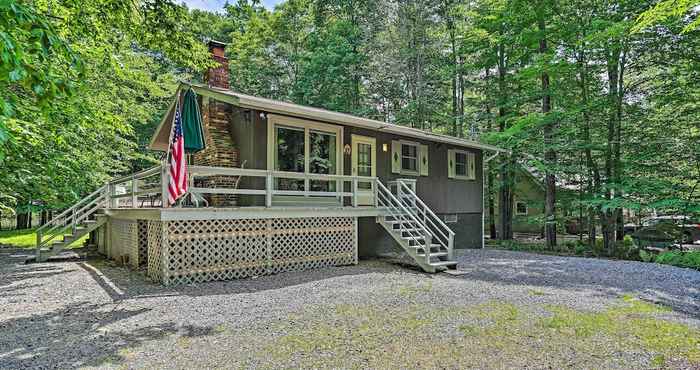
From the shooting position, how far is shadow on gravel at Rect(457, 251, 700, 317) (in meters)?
6.64

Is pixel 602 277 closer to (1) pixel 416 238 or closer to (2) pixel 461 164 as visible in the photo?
(1) pixel 416 238

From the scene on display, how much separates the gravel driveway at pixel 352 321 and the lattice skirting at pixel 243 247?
0.38 meters

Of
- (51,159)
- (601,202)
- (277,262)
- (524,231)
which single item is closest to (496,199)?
(524,231)

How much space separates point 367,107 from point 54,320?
19934 millimetres

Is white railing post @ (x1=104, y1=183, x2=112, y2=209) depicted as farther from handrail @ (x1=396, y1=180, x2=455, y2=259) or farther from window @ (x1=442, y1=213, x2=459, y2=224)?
window @ (x1=442, y1=213, x2=459, y2=224)

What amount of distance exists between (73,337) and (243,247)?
3.51m

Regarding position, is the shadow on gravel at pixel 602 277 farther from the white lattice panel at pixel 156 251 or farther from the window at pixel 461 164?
the white lattice panel at pixel 156 251

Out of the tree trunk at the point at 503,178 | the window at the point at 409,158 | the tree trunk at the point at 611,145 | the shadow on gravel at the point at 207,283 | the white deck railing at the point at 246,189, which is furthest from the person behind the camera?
the tree trunk at the point at 503,178

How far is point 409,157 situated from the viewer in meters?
12.0

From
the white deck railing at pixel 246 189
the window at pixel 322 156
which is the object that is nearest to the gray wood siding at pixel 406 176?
the window at pixel 322 156

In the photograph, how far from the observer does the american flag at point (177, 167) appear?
21.5 ft

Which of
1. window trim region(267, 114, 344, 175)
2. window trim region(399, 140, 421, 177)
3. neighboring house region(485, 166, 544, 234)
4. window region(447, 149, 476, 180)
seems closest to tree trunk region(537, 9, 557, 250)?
window region(447, 149, 476, 180)

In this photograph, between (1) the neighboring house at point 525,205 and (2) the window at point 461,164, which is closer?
(2) the window at point 461,164

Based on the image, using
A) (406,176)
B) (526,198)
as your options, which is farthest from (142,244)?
(526,198)
